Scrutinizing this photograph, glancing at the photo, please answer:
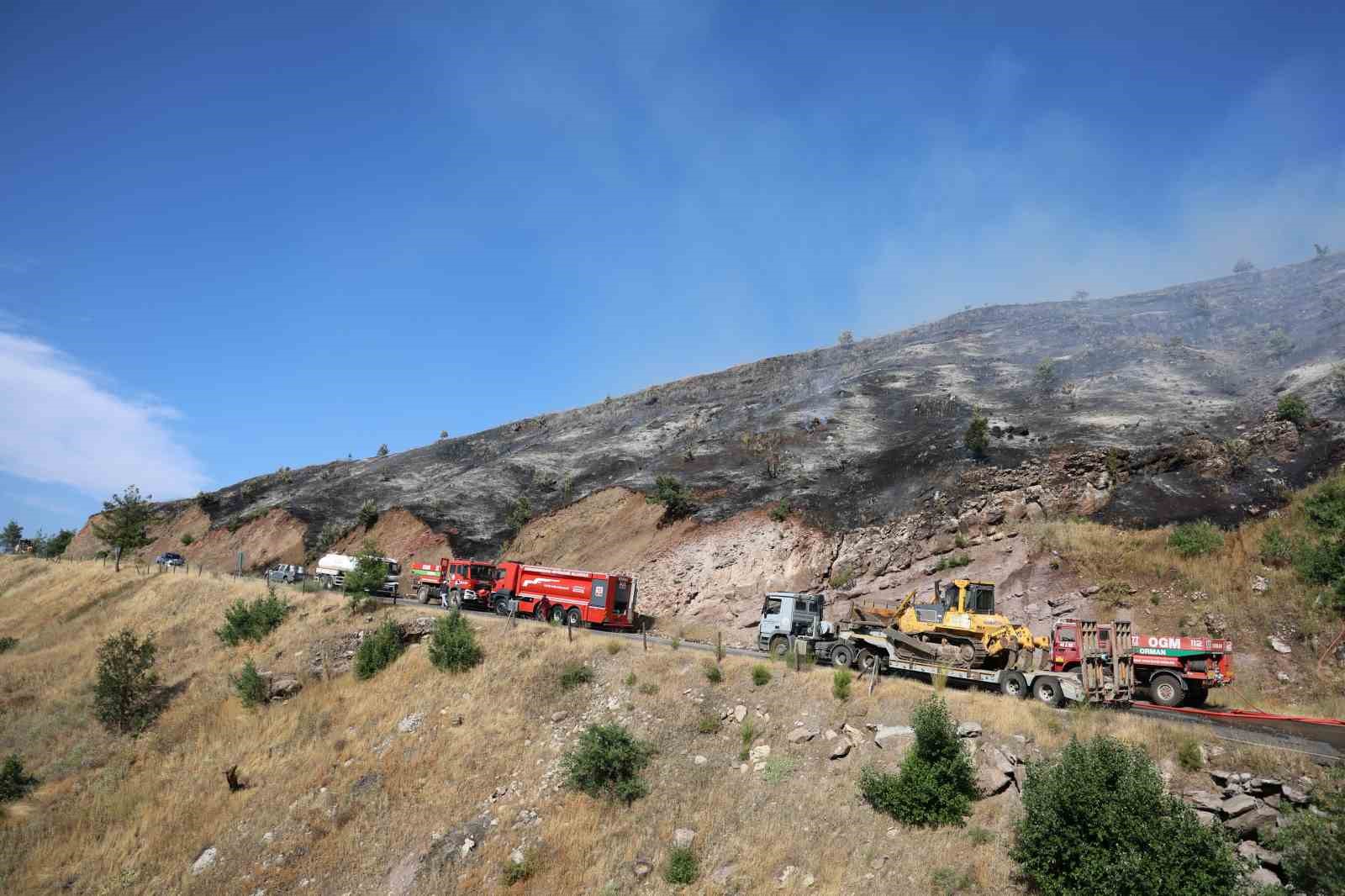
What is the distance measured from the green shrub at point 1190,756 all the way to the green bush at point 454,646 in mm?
21606

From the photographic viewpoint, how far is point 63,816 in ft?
73.5

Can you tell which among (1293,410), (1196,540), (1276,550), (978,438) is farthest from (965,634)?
(1293,410)

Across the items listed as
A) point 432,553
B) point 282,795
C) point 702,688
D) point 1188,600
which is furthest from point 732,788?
point 432,553

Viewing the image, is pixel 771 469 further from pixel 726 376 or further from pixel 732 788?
pixel 726 376

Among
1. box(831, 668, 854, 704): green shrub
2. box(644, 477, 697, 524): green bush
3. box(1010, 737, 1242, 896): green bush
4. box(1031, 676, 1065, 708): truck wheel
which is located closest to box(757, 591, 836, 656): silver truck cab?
box(831, 668, 854, 704): green shrub

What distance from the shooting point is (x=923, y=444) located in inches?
1795

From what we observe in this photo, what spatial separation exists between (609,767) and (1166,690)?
15407 millimetres

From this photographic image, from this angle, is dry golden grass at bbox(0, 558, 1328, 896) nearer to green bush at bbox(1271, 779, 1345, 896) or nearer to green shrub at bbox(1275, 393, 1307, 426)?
green bush at bbox(1271, 779, 1345, 896)

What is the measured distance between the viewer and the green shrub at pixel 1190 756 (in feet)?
46.4

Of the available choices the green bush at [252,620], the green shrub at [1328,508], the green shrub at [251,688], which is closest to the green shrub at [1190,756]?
the green shrub at [1328,508]

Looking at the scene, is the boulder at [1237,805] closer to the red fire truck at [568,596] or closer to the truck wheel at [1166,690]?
the truck wheel at [1166,690]

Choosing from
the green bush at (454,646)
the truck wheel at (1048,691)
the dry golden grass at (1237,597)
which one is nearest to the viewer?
the truck wheel at (1048,691)

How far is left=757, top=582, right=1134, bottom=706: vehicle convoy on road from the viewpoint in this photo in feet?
62.0

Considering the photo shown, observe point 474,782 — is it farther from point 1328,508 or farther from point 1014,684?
point 1328,508
